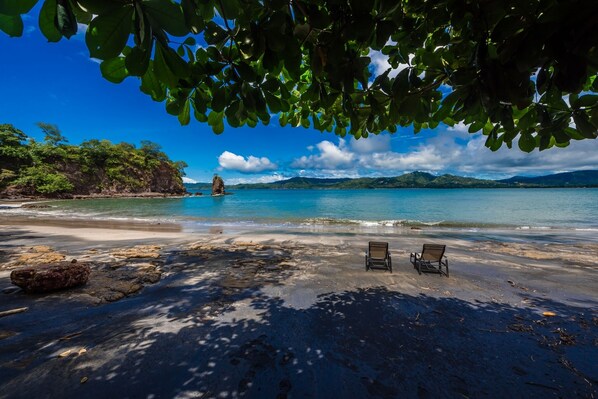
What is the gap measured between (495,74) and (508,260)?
1134 cm

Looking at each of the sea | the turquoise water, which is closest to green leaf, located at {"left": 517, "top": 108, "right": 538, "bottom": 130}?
the sea

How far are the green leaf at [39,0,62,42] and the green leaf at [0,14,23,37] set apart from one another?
105mm

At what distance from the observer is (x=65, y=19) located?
0.96 metres

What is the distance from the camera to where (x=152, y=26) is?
100cm

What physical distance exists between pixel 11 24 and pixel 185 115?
0.94m

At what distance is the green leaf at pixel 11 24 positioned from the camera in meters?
1.02

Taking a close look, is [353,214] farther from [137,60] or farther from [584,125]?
[137,60]

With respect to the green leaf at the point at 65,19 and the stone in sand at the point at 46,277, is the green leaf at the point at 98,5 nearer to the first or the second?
the green leaf at the point at 65,19

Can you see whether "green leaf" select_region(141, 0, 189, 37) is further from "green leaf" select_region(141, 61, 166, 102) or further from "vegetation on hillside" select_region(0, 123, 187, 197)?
"vegetation on hillside" select_region(0, 123, 187, 197)

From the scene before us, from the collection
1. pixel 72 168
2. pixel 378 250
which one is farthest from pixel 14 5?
pixel 72 168

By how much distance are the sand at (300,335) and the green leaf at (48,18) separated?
355 cm

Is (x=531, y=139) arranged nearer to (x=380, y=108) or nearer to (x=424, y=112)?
(x=424, y=112)

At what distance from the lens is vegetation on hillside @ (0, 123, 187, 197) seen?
164 ft

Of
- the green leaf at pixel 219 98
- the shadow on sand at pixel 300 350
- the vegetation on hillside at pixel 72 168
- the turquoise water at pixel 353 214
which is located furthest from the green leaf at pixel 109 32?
the vegetation on hillside at pixel 72 168
